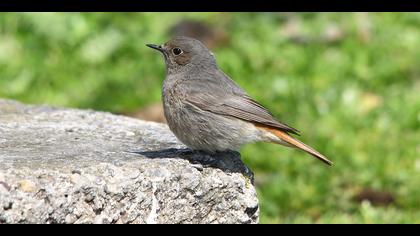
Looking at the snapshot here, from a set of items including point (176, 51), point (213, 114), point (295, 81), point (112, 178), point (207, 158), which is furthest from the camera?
point (295, 81)

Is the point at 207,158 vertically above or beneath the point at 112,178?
above

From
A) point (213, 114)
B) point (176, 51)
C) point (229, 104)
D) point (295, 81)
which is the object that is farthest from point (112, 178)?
point (295, 81)

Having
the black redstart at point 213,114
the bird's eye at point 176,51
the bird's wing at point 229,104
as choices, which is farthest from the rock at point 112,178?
the bird's eye at point 176,51

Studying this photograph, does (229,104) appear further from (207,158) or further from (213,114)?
(207,158)

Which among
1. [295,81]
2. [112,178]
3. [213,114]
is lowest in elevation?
[112,178]

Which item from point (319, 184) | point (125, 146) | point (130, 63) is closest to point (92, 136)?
point (125, 146)

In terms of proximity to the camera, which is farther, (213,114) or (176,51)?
(176,51)
